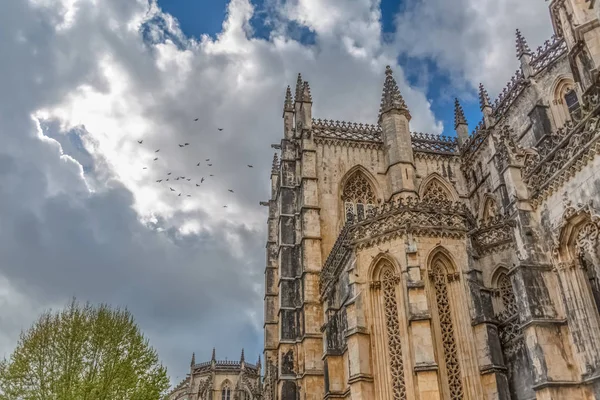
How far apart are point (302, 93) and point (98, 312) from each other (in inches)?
721

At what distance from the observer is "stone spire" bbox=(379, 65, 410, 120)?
1253 inches

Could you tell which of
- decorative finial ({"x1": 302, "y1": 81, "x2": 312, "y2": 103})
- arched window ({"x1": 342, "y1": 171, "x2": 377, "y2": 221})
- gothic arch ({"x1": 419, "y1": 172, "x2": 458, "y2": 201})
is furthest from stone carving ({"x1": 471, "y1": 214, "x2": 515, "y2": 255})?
decorative finial ({"x1": 302, "y1": 81, "x2": 312, "y2": 103})

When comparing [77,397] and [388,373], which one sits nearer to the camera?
[388,373]

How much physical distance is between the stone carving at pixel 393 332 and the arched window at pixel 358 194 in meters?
11.5

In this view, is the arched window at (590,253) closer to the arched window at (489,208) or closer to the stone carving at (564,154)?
the stone carving at (564,154)

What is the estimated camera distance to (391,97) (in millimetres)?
31969

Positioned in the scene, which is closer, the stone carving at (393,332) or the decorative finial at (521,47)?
the stone carving at (393,332)

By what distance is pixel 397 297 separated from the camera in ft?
61.0

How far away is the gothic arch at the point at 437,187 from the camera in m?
31.6

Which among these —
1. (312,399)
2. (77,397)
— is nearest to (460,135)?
(312,399)

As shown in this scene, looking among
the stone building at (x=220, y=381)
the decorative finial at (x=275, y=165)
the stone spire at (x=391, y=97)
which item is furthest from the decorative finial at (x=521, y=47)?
the stone building at (x=220, y=381)

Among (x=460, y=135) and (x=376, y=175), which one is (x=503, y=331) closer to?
(x=376, y=175)

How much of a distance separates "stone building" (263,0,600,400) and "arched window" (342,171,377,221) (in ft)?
0.28

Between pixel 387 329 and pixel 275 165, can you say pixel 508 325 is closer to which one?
pixel 387 329
